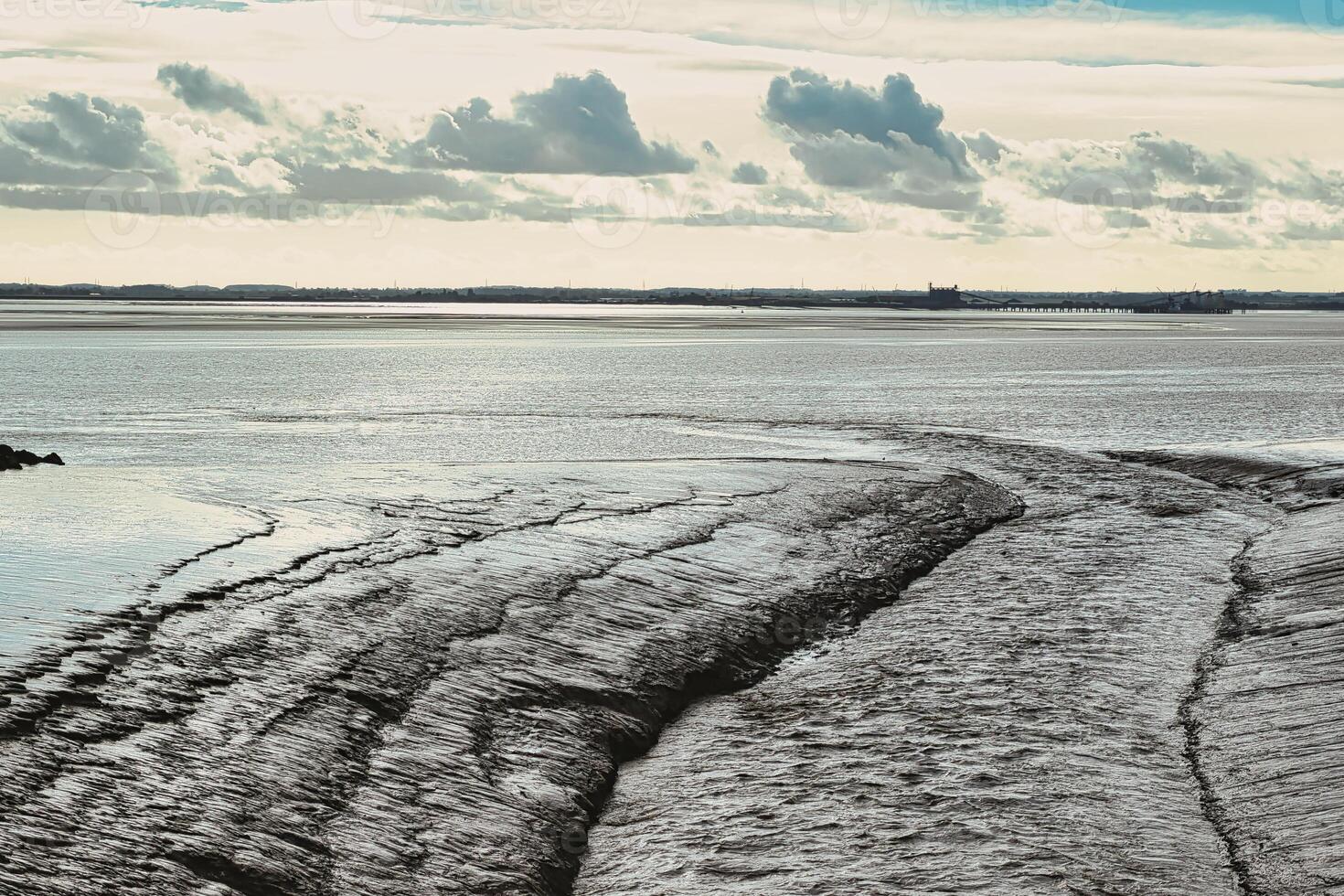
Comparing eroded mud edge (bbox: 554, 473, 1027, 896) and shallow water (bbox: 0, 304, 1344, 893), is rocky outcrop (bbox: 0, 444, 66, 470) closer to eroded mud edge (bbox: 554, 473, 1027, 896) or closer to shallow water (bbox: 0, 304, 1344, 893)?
shallow water (bbox: 0, 304, 1344, 893)

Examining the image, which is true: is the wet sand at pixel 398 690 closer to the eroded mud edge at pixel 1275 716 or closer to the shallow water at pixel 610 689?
the shallow water at pixel 610 689

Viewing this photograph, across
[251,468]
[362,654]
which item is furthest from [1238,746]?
[251,468]

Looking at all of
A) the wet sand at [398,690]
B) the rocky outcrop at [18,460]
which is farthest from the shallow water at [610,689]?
the rocky outcrop at [18,460]

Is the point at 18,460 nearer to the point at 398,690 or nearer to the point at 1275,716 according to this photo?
the point at 398,690

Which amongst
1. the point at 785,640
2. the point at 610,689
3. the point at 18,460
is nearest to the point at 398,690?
the point at 610,689

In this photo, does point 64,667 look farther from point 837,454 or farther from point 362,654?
point 837,454

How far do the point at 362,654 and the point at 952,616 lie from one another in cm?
901

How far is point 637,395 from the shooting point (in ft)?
217

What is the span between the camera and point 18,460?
29688mm

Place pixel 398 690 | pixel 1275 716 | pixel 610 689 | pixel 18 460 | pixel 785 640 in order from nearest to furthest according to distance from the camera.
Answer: pixel 398 690
pixel 1275 716
pixel 610 689
pixel 785 640
pixel 18 460

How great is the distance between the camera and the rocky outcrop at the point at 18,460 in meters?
29.0

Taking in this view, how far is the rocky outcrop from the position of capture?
2895cm

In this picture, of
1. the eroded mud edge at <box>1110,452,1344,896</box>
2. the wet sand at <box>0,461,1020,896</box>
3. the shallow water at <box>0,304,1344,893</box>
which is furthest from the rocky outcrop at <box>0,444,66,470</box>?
the eroded mud edge at <box>1110,452,1344,896</box>

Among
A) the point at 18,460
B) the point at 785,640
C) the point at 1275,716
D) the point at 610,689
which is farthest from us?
the point at 18,460
